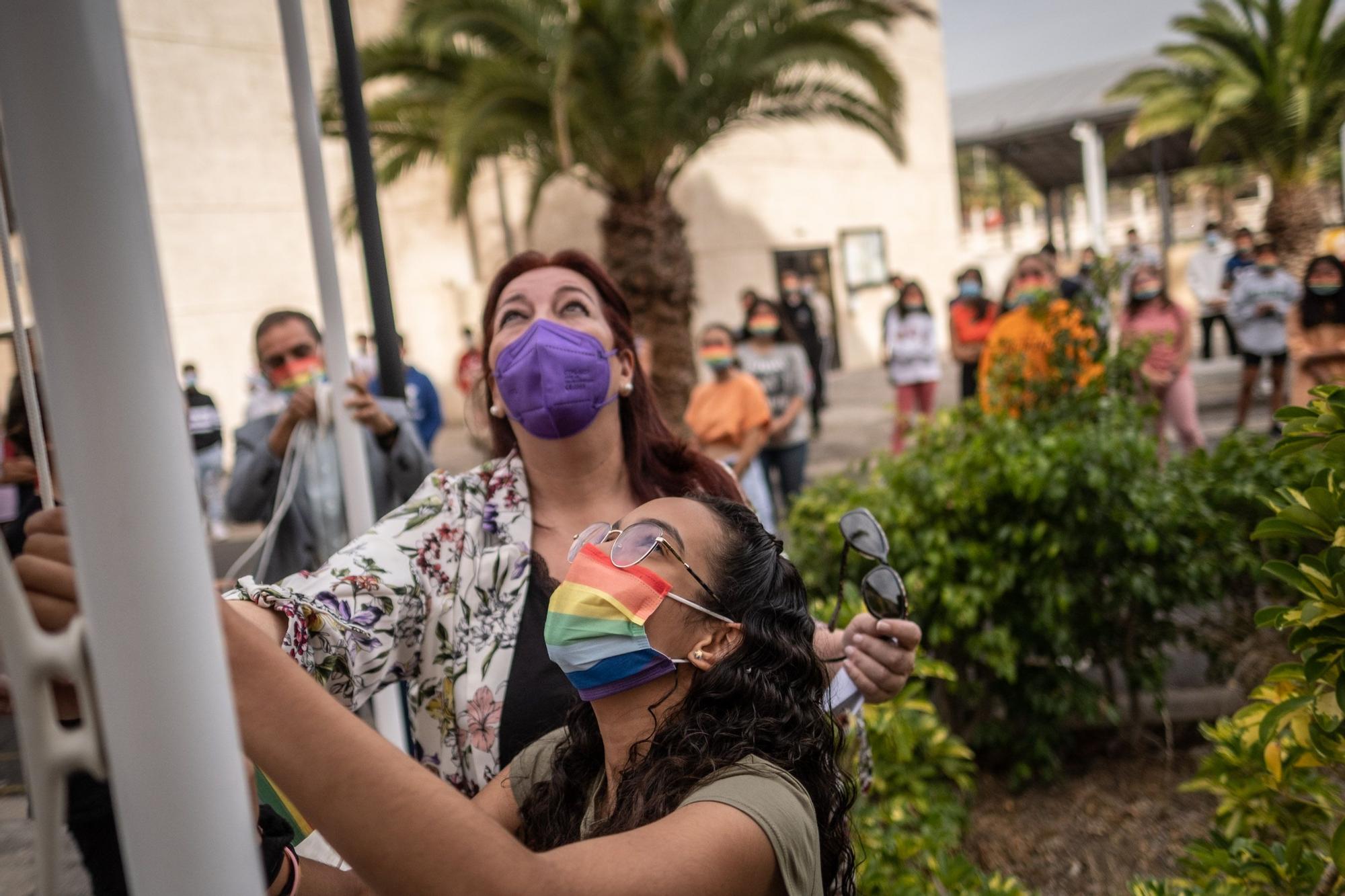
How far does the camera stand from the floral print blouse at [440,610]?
178 centimetres

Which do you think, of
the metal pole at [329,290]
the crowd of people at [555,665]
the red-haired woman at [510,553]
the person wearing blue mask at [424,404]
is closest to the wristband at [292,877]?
the crowd of people at [555,665]

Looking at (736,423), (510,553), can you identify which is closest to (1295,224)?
(736,423)

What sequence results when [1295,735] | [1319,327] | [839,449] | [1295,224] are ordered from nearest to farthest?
[1295,735] < [1319,327] < [839,449] < [1295,224]

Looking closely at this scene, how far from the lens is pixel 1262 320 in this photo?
973 centimetres

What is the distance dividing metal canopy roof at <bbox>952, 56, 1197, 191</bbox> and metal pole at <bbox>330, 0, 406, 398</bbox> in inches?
816

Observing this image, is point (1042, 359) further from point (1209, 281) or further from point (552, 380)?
point (1209, 281)

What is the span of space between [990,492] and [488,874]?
115 inches

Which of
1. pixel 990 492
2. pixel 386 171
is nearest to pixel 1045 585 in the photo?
pixel 990 492

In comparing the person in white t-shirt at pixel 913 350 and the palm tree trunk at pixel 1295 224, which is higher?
the palm tree trunk at pixel 1295 224

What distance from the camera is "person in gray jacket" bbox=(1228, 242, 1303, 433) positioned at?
31.7 feet

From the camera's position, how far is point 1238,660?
149 inches

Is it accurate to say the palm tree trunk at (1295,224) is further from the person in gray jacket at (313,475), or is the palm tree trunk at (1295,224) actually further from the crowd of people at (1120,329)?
the person in gray jacket at (313,475)

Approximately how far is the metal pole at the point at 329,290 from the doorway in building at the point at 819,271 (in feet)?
57.4

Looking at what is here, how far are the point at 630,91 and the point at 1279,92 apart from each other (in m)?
10.6
